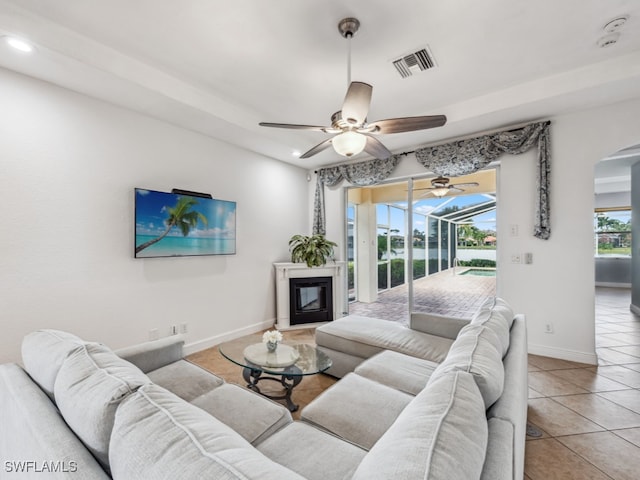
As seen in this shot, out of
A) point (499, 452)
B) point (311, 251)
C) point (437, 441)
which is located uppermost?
point (311, 251)

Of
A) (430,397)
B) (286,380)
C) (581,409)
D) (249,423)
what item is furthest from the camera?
(286,380)

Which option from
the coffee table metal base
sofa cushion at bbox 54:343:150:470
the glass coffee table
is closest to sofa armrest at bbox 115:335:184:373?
the glass coffee table

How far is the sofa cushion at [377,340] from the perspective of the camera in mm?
2369

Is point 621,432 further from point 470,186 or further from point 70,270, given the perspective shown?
point 70,270

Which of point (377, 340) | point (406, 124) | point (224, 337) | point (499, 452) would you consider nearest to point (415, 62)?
point (406, 124)

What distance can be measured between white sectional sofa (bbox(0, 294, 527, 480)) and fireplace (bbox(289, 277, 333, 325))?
262 centimetres

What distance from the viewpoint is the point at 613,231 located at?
774 centimetres

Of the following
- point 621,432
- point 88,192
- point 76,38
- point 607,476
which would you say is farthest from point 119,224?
point 621,432

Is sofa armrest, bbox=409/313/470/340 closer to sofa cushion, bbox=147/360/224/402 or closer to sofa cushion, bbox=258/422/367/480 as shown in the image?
sofa cushion, bbox=258/422/367/480

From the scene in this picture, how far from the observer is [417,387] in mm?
1798

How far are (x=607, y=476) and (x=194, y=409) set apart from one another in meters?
2.28

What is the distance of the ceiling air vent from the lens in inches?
95.1

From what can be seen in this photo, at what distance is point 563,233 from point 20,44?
5022mm

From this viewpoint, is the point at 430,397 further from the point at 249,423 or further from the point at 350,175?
the point at 350,175
